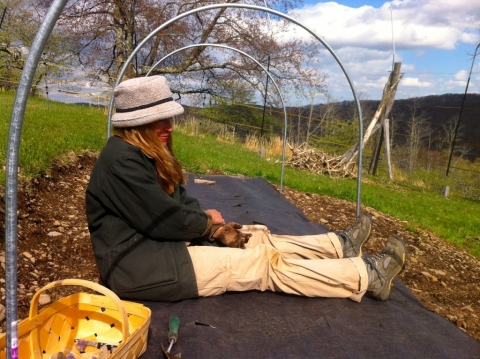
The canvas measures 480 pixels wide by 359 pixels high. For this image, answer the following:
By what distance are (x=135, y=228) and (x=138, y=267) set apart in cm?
18

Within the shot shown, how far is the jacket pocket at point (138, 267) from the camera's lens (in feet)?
6.65

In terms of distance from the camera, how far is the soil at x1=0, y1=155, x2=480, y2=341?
9.25ft

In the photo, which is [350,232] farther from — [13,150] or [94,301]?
A: [13,150]

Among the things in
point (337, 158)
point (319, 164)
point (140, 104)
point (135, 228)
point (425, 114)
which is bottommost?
point (319, 164)

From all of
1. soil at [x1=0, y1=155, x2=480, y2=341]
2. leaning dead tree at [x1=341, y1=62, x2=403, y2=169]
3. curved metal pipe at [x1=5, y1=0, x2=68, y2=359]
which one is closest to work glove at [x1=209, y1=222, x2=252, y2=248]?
soil at [x1=0, y1=155, x2=480, y2=341]

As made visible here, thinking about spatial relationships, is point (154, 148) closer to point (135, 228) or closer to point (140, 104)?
point (140, 104)

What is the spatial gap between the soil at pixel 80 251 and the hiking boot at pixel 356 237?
0.96 metres

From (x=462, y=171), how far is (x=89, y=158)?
8.95 metres

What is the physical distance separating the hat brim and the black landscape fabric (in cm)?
87

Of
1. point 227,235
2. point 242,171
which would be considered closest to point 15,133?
point 227,235

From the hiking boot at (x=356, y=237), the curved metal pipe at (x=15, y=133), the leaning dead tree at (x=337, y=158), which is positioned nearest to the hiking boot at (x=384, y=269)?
the hiking boot at (x=356, y=237)

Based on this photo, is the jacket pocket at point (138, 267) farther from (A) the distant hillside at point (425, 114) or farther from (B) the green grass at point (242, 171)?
(A) the distant hillside at point (425, 114)

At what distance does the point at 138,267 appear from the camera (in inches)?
79.9

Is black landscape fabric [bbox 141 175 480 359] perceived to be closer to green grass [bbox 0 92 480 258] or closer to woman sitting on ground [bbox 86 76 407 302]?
woman sitting on ground [bbox 86 76 407 302]
